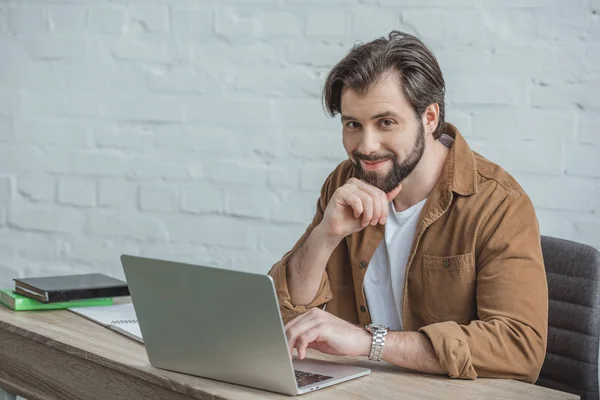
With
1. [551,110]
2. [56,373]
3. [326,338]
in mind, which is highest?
[551,110]

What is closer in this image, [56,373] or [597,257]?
[56,373]

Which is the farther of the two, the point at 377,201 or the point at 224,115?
the point at 224,115

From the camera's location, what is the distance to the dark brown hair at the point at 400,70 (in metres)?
1.84

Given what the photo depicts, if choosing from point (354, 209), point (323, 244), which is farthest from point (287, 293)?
point (354, 209)

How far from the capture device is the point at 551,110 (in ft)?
7.45

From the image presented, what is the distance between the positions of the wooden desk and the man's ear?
55 centimetres

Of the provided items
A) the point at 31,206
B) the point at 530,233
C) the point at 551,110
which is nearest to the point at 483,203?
the point at 530,233

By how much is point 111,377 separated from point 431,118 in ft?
2.69

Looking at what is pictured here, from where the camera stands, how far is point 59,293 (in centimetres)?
189

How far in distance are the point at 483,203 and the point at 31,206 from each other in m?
1.59

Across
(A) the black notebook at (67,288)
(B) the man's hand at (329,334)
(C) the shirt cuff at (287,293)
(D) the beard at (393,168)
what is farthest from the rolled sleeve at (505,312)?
(A) the black notebook at (67,288)

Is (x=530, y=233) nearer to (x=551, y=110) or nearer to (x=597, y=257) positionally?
(x=597, y=257)

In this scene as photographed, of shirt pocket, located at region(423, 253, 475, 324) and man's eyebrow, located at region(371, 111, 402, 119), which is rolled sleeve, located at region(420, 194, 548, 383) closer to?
shirt pocket, located at region(423, 253, 475, 324)

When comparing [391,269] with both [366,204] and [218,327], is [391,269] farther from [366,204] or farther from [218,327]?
[218,327]
